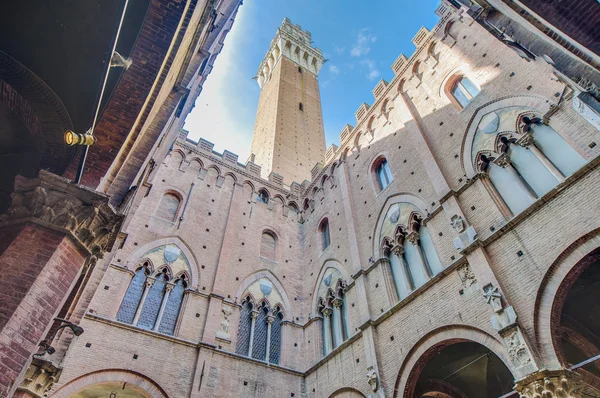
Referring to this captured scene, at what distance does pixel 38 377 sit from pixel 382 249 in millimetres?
8232

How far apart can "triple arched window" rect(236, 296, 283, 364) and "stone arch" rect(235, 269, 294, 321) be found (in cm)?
24

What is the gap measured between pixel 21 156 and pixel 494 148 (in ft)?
29.5

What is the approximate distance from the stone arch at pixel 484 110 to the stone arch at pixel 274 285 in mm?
7120

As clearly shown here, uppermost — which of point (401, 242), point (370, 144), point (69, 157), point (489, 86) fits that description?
point (370, 144)

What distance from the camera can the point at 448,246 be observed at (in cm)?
907

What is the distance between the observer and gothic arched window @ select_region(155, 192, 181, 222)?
13320 mm

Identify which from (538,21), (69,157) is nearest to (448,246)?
(538,21)

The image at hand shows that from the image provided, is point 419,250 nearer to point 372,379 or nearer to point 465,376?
point 372,379

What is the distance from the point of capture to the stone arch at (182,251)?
37.8ft

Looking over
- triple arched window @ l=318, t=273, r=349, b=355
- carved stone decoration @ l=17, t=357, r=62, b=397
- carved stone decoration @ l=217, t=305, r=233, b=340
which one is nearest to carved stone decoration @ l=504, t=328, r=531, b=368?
triple arched window @ l=318, t=273, r=349, b=355

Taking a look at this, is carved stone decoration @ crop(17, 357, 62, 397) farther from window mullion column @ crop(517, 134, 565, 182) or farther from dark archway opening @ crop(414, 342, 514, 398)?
window mullion column @ crop(517, 134, 565, 182)

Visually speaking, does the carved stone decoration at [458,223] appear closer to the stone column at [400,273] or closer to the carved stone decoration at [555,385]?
the stone column at [400,273]

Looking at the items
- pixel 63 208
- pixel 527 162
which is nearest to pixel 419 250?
pixel 527 162

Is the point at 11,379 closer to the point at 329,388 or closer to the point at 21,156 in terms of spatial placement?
the point at 21,156
